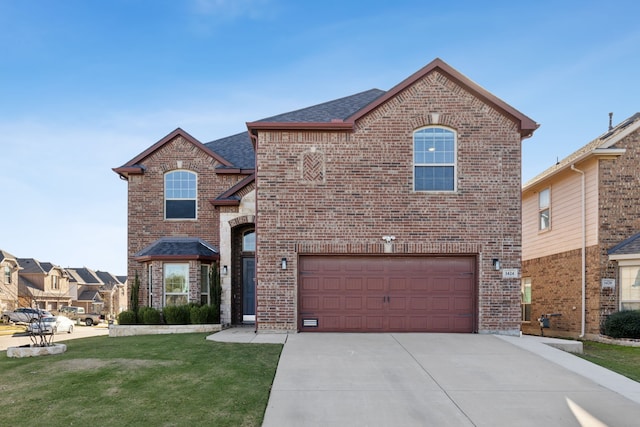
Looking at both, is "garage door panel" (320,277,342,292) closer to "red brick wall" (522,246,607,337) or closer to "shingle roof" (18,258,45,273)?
"red brick wall" (522,246,607,337)

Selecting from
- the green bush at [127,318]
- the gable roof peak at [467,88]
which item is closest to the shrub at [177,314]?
the green bush at [127,318]

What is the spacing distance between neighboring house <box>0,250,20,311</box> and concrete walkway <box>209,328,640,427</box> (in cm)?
4209

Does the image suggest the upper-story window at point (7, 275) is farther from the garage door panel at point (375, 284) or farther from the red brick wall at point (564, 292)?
the red brick wall at point (564, 292)

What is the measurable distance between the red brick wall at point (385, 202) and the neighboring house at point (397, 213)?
28 millimetres

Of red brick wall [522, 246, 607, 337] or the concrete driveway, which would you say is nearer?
the concrete driveway

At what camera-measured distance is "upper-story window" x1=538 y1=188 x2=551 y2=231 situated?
57.8 feet

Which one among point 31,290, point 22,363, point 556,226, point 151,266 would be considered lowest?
point 31,290

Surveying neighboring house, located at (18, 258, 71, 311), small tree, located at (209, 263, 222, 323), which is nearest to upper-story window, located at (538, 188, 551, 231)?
small tree, located at (209, 263, 222, 323)

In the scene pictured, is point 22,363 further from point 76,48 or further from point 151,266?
point 76,48

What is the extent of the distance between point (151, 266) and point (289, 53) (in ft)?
30.4

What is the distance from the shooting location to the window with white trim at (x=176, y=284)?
1547cm

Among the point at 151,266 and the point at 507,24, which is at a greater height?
the point at 507,24

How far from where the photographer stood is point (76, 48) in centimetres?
1750

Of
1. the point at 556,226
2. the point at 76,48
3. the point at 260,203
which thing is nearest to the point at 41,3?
the point at 76,48
